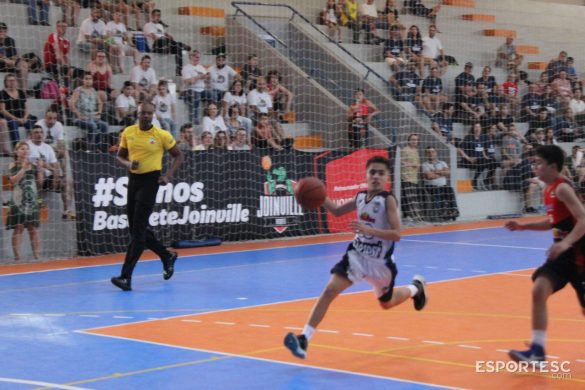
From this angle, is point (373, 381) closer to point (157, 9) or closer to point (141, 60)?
point (141, 60)

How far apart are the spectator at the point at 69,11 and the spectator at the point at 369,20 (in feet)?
29.8

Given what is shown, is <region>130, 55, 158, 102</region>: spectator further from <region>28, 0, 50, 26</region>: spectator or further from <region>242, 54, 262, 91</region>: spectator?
<region>242, 54, 262, 91</region>: spectator

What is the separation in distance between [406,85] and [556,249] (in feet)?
58.0

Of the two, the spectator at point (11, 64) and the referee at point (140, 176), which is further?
the spectator at point (11, 64)

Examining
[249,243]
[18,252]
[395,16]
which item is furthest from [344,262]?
[395,16]

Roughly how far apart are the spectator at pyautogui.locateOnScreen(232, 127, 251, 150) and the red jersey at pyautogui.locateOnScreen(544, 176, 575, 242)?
478 inches

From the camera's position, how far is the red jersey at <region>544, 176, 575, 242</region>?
7625 millimetres

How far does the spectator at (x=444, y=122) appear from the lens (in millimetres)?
23688

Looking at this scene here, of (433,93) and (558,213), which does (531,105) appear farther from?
(558,213)

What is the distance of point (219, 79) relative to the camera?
20.8 metres

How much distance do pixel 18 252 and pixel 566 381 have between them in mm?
10461

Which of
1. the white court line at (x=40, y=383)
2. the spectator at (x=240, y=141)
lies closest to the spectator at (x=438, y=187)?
the spectator at (x=240, y=141)

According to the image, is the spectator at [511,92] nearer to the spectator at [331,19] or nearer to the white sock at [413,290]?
the spectator at [331,19]

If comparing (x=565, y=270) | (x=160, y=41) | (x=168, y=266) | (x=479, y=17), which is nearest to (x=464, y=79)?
(x=479, y=17)
